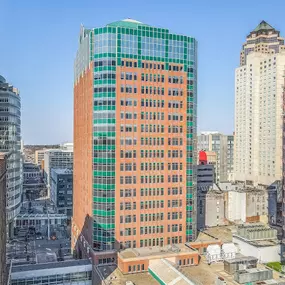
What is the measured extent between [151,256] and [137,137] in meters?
31.5

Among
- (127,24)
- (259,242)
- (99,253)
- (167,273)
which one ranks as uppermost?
(127,24)

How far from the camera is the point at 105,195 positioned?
326 ft

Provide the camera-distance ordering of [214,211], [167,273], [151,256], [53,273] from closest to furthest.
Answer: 1. [167,273]
2. [151,256]
3. [53,273]
4. [214,211]

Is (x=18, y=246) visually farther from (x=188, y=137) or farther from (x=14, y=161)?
(x=188, y=137)

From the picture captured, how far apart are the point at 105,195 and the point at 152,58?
132 ft

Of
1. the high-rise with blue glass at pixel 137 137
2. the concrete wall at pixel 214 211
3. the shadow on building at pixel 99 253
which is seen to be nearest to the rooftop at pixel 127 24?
the high-rise with blue glass at pixel 137 137

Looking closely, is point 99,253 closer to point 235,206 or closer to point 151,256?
point 151,256

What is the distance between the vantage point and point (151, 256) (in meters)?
93.2

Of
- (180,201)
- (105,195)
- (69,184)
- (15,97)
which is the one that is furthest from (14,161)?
(180,201)

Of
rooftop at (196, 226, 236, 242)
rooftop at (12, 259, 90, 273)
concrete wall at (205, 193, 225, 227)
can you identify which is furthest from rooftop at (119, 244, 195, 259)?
concrete wall at (205, 193, 225, 227)

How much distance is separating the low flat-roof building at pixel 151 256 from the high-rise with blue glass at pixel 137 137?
4320 mm

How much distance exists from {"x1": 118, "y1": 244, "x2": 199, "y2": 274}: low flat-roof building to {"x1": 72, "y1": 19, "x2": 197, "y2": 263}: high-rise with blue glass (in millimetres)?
4320

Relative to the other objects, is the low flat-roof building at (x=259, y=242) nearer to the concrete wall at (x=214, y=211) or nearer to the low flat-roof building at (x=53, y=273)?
the concrete wall at (x=214, y=211)

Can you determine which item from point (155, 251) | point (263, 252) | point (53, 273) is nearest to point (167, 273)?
point (155, 251)
